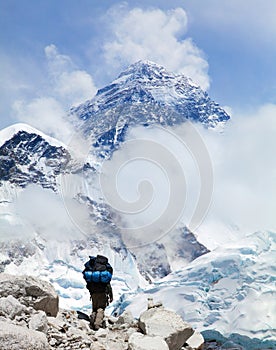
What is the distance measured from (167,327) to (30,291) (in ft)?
8.89

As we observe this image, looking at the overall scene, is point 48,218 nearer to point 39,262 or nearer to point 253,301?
point 39,262

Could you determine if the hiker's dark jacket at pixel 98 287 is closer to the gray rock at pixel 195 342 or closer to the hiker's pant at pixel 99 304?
the hiker's pant at pixel 99 304

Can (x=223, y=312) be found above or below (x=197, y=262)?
below

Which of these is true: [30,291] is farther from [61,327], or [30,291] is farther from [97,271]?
[97,271]

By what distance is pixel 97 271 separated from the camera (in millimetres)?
9352

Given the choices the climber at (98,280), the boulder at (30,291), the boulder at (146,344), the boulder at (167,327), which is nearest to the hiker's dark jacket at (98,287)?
the climber at (98,280)

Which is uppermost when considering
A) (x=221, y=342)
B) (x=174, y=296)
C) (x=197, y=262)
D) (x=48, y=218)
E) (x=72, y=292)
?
(x=48, y=218)

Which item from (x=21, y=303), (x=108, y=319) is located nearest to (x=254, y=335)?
(x=108, y=319)

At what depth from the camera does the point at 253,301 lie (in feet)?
70.0

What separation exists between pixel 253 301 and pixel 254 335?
3.23 metres

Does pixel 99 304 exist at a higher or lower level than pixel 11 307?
higher

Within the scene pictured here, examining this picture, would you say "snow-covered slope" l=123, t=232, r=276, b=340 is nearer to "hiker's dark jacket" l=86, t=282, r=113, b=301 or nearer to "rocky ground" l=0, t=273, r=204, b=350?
"rocky ground" l=0, t=273, r=204, b=350

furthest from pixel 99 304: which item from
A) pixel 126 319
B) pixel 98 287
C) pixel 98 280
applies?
pixel 126 319

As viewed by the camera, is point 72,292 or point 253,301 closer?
point 253,301
